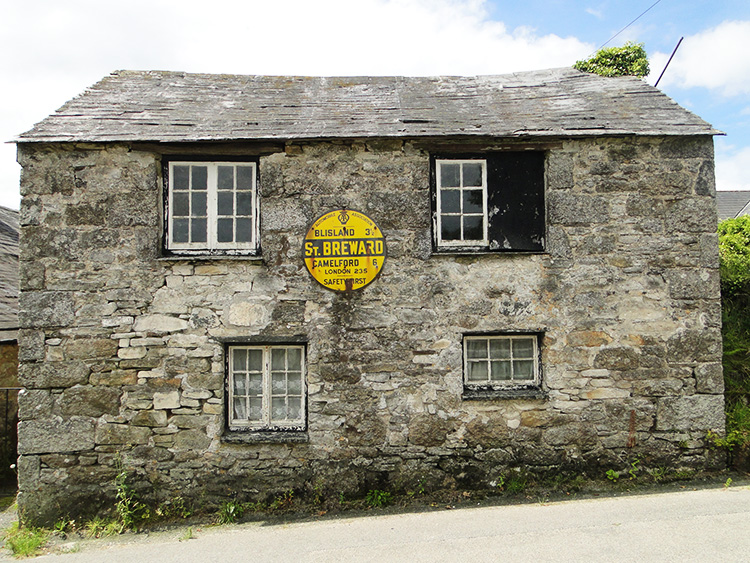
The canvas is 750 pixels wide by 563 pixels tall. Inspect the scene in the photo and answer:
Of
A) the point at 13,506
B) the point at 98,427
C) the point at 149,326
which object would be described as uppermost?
the point at 149,326

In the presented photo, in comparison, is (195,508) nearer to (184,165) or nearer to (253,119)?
(184,165)

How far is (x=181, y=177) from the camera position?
621 cm

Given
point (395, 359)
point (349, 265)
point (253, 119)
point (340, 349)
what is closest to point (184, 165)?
point (253, 119)

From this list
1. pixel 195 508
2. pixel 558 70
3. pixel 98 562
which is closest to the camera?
pixel 98 562

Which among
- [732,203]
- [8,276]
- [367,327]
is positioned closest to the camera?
[367,327]

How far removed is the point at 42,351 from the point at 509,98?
7.19 m

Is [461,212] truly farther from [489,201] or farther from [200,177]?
[200,177]

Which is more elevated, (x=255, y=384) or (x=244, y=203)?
(x=244, y=203)

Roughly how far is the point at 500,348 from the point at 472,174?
2294mm

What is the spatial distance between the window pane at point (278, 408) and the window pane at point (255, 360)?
0.45 meters

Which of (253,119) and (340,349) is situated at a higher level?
(253,119)

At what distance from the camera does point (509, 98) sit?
7371 mm

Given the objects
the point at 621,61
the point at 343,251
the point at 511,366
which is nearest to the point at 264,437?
the point at 343,251

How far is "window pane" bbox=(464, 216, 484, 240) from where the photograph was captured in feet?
20.7
